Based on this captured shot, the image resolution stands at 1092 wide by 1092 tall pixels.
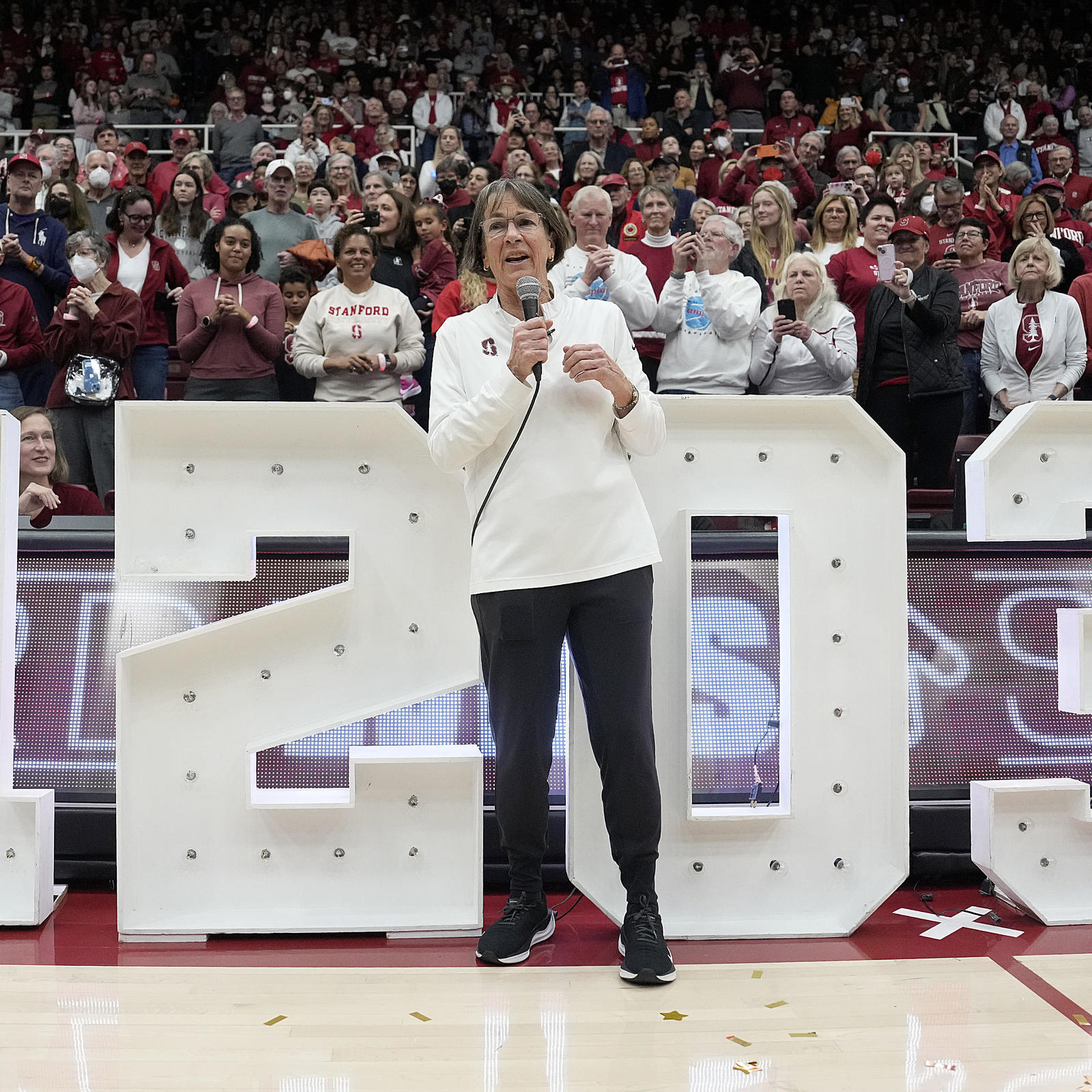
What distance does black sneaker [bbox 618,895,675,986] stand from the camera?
258cm

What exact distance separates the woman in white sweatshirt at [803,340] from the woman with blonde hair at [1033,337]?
1.16 metres

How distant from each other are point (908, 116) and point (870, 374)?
816cm

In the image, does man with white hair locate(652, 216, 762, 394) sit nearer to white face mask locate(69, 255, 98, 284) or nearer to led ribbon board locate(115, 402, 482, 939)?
led ribbon board locate(115, 402, 482, 939)

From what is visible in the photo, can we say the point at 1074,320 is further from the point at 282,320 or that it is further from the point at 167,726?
the point at 167,726

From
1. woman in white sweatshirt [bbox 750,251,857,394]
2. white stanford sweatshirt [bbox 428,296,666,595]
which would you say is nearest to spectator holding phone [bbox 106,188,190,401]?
woman in white sweatshirt [bbox 750,251,857,394]

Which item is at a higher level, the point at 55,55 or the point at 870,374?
the point at 55,55

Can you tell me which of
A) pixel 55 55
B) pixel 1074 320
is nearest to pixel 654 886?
pixel 1074 320

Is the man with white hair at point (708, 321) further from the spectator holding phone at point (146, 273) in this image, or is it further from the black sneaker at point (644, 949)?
the black sneaker at point (644, 949)

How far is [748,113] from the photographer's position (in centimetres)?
1234

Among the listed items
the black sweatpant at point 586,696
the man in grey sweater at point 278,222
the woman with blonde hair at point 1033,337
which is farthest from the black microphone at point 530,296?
the man in grey sweater at point 278,222

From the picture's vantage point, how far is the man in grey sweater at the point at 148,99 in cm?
1188

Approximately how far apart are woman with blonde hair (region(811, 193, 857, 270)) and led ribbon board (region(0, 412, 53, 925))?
421 cm

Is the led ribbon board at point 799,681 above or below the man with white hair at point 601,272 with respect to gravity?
below

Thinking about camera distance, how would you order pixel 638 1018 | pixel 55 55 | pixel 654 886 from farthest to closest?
pixel 55 55, pixel 654 886, pixel 638 1018
